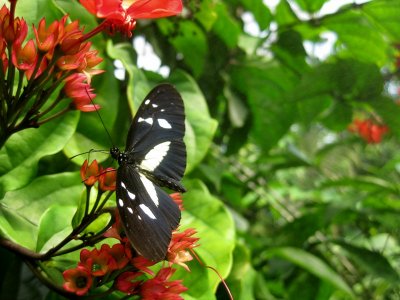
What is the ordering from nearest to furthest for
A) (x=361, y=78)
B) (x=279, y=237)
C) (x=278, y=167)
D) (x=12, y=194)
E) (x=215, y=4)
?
(x=12, y=194)
(x=215, y=4)
(x=361, y=78)
(x=279, y=237)
(x=278, y=167)

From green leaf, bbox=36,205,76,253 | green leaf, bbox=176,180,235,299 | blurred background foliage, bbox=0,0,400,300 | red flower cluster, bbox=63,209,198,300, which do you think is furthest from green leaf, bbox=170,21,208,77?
red flower cluster, bbox=63,209,198,300

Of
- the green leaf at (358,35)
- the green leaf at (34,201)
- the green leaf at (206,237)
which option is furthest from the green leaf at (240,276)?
the green leaf at (358,35)

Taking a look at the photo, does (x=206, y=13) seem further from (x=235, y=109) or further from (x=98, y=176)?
(x=98, y=176)

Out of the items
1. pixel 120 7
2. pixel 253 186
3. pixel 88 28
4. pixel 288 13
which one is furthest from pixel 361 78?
pixel 120 7

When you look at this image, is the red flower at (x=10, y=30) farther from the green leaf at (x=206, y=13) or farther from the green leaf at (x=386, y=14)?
the green leaf at (x=386, y=14)

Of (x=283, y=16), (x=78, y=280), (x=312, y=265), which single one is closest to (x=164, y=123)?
(x=78, y=280)

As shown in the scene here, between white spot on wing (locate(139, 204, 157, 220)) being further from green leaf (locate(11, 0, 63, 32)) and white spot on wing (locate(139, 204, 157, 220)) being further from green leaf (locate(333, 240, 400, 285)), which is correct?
green leaf (locate(333, 240, 400, 285))

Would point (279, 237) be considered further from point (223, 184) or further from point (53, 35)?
point (53, 35)
